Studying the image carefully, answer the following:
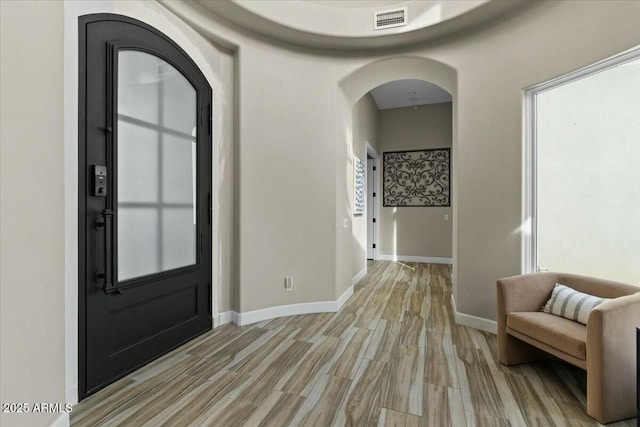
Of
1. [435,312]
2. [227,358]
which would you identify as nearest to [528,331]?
[435,312]

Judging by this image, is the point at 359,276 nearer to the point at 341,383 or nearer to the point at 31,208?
the point at 341,383

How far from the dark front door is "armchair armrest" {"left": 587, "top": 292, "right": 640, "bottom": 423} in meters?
2.85

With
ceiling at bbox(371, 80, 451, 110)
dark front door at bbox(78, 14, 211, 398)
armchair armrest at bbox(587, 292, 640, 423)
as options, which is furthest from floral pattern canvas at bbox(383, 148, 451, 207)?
armchair armrest at bbox(587, 292, 640, 423)

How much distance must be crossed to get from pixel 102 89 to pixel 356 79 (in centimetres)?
265

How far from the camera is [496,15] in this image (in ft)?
9.14

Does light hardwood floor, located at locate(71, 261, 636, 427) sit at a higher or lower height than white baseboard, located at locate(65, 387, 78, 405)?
lower

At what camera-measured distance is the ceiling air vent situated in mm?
3045

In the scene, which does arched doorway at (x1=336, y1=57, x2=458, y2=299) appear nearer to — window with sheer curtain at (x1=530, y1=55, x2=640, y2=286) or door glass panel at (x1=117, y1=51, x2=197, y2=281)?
window with sheer curtain at (x1=530, y1=55, x2=640, y2=286)

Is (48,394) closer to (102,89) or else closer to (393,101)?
(102,89)

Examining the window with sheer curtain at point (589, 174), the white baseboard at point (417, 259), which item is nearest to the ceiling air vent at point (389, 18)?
the window with sheer curtain at point (589, 174)

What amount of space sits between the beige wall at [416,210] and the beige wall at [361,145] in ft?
3.34

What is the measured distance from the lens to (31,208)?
1.41 metres

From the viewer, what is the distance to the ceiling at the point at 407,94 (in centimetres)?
564

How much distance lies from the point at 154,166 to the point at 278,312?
1924 mm
